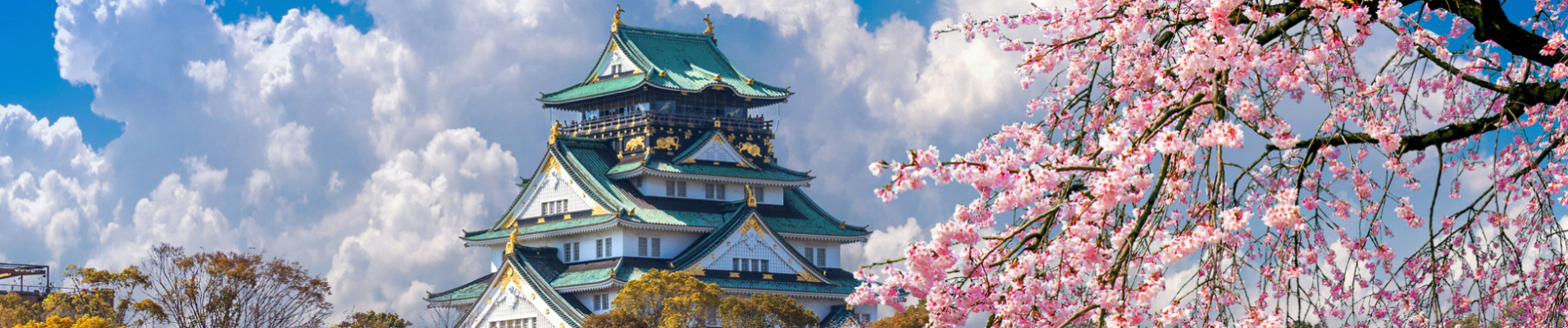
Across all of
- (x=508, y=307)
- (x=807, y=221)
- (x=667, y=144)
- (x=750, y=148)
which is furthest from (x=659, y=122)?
(x=508, y=307)

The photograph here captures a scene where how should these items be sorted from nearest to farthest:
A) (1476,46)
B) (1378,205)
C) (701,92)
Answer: (1378,205)
(1476,46)
(701,92)

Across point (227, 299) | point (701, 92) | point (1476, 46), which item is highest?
point (701, 92)

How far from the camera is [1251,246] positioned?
1318cm

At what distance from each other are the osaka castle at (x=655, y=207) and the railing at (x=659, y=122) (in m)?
0.05

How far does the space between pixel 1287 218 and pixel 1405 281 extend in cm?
496

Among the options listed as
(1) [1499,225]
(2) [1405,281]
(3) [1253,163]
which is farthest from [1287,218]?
(2) [1405,281]

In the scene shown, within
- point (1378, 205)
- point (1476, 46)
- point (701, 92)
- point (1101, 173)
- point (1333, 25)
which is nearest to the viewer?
point (1101, 173)

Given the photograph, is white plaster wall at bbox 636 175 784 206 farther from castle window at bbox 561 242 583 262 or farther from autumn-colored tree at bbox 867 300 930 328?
autumn-colored tree at bbox 867 300 930 328

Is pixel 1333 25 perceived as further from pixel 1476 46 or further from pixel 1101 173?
pixel 1476 46

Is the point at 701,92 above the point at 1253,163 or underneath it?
above

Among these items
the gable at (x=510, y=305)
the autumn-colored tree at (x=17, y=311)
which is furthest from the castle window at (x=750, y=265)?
the autumn-colored tree at (x=17, y=311)

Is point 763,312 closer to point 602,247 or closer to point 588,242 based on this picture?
point 602,247

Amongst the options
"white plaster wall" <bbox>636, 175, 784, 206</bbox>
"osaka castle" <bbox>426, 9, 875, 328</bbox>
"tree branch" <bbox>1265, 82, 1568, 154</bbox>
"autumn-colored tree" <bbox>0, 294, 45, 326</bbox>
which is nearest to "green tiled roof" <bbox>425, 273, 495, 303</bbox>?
"osaka castle" <bbox>426, 9, 875, 328</bbox>

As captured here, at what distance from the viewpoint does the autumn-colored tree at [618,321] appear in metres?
41.6
